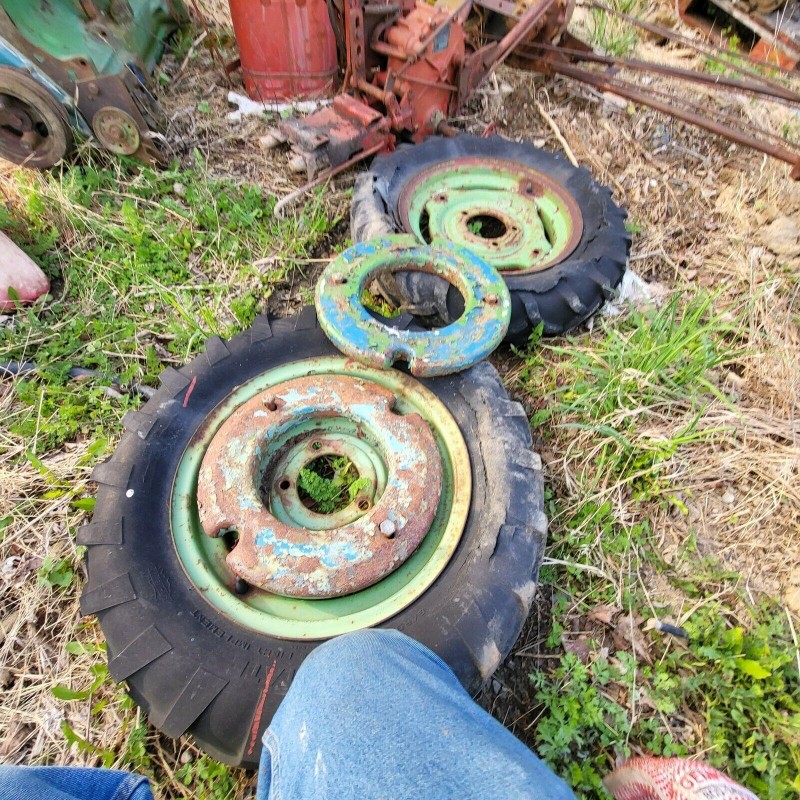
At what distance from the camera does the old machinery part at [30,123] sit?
2521mm

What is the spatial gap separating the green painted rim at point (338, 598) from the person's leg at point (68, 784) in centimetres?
46

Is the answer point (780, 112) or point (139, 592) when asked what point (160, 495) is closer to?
point (139, 592)

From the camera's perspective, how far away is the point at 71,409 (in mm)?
2146

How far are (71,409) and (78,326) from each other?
479 millimetres

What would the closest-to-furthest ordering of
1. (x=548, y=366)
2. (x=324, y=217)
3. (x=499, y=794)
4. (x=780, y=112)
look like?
(x=499, y=794)
(x=548, y=366)
(x=324, y=217)
(x=780, y=112)

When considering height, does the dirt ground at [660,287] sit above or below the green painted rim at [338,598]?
above

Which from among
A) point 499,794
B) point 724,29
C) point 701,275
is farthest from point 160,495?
point 724,29

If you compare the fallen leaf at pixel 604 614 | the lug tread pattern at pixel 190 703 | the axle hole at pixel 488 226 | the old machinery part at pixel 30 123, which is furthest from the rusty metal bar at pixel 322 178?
the fallen leaf at pixel 604 614

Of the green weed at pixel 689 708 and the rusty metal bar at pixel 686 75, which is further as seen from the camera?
the rusty metal bar at pixel 686 75

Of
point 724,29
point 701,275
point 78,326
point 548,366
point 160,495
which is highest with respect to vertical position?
point 724,29

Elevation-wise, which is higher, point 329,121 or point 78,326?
point 329,121

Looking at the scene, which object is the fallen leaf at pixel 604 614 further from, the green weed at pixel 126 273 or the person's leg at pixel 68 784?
the green weed at pixel 126 273

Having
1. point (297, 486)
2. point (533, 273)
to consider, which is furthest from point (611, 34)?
point (297, 486)

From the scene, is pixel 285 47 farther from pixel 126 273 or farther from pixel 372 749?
pixel 372 749
